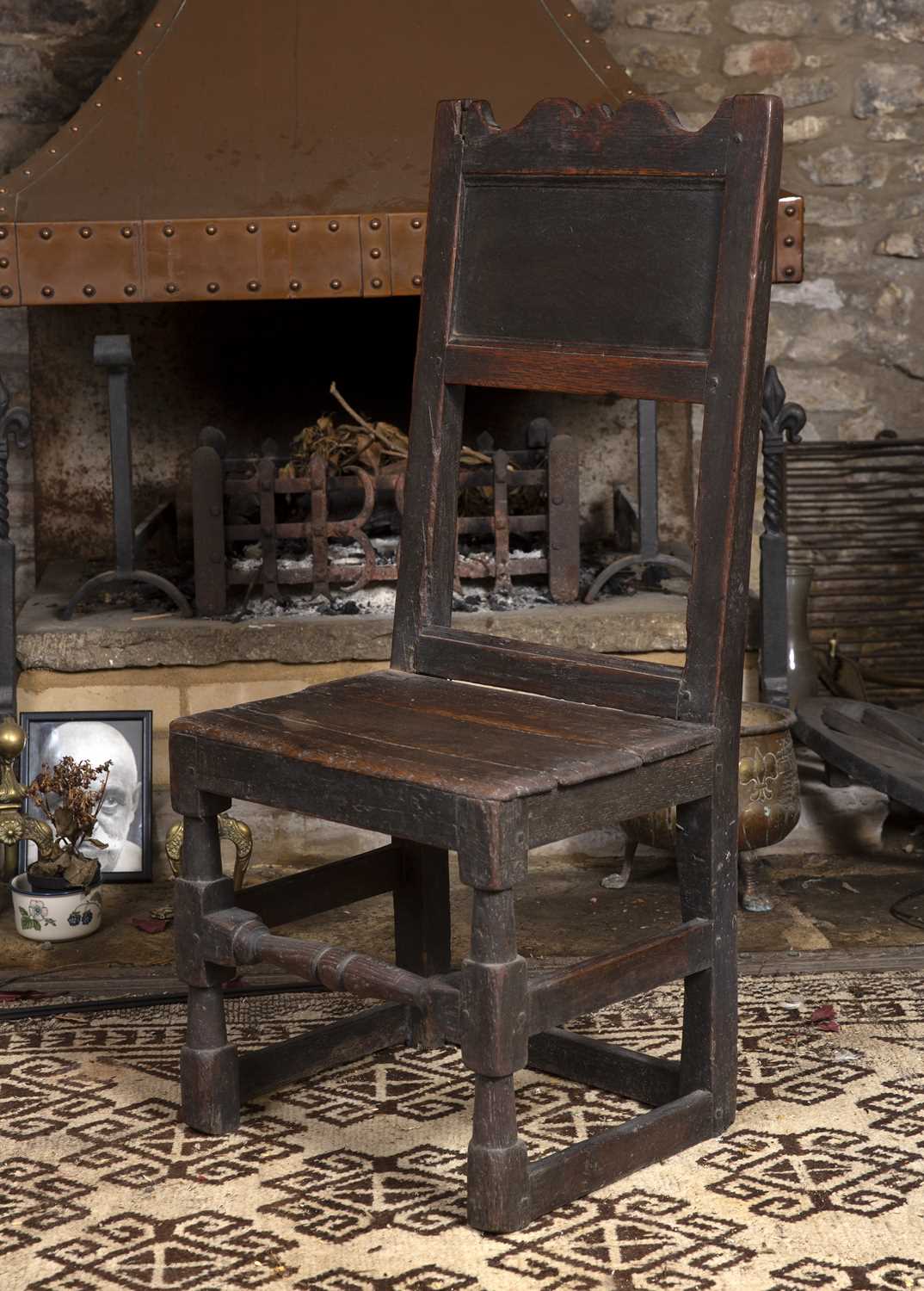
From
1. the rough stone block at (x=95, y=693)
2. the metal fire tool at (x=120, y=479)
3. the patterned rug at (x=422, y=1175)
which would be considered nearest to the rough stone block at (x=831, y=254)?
the metal fire tool at (x=120, y=479)

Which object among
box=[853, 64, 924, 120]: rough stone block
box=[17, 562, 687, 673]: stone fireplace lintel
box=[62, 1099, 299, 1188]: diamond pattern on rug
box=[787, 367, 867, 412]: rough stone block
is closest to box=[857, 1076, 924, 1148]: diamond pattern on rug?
box=[62, 1099, 299, 1188]: diamond pattern on rug

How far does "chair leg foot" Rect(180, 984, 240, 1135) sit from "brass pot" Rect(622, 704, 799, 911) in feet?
3.54

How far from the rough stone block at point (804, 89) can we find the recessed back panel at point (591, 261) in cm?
207

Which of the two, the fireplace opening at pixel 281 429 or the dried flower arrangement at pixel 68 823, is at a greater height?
the fireplace opening at pixel 281 429

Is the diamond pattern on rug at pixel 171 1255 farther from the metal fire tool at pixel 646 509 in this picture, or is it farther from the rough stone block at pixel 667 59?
the rough stone block at pixel 667 59

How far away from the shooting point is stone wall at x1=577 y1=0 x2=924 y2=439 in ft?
13.6

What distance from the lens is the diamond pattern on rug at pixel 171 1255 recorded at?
6.27ft

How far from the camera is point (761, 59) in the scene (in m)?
4.15

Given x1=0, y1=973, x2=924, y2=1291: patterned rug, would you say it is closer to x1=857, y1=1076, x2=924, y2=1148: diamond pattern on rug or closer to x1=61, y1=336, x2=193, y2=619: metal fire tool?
x1=857, y1=1076, x2=924, y2=1148: diamond pattern on rug

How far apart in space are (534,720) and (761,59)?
2.54 metres

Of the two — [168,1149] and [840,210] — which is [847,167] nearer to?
[840,210]

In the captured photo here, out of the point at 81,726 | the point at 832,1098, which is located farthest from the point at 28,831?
the point at 832,1098

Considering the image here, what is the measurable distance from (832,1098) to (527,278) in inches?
45.9

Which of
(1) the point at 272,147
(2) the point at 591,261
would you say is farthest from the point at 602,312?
(1) the point at 272,147
